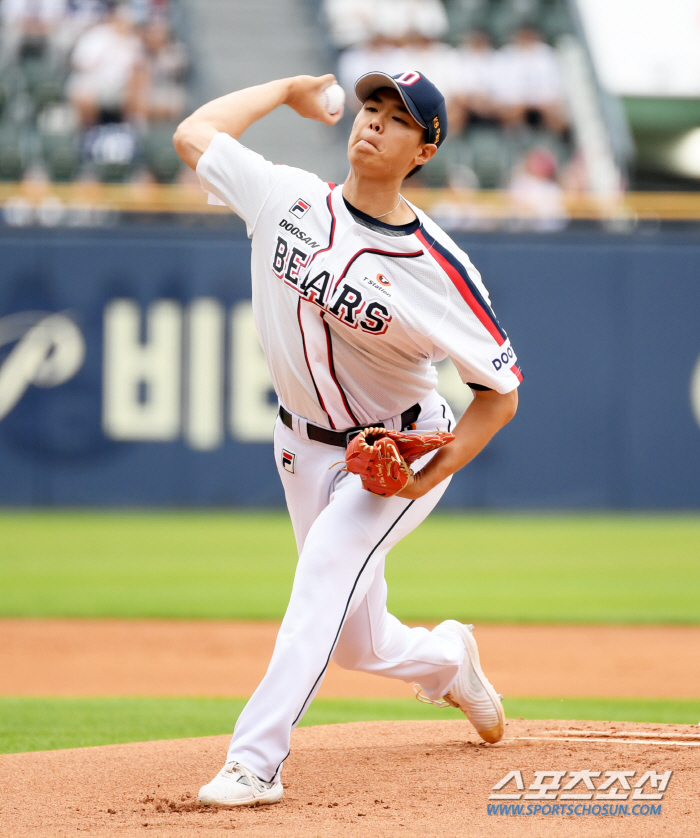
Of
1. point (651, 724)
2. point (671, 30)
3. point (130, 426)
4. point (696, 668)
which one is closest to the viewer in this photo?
point (651, 724)

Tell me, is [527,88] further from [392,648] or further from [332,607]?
[332,607]

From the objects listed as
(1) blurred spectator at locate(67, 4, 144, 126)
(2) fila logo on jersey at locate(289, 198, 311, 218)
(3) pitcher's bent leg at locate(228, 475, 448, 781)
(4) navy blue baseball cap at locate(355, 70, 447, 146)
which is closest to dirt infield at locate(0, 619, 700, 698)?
(3) pitcher's bent leg at locate(228, 475, 448, 781)

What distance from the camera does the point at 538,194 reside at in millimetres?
12688

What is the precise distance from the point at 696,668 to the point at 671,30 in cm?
1404

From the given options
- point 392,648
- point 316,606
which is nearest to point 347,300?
point 316,606

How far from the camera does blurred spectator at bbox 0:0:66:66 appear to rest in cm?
1327

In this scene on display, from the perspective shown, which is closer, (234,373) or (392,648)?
(392,648)

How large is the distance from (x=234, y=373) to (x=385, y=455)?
27.0ft

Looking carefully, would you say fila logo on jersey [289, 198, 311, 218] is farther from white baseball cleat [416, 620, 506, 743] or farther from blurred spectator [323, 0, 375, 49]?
blurred spectator [323, 0, 375, 49]

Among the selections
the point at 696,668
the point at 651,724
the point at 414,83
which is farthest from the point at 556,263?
the point at 414,83

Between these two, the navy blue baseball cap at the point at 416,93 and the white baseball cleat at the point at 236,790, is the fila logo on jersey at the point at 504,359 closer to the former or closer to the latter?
the navy blue baseball cap at the point at 416,93

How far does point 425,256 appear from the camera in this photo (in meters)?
3.29

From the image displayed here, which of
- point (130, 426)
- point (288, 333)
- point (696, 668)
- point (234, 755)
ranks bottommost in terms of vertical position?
point (130, 426)

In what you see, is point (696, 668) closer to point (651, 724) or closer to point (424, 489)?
point (651, 724)
